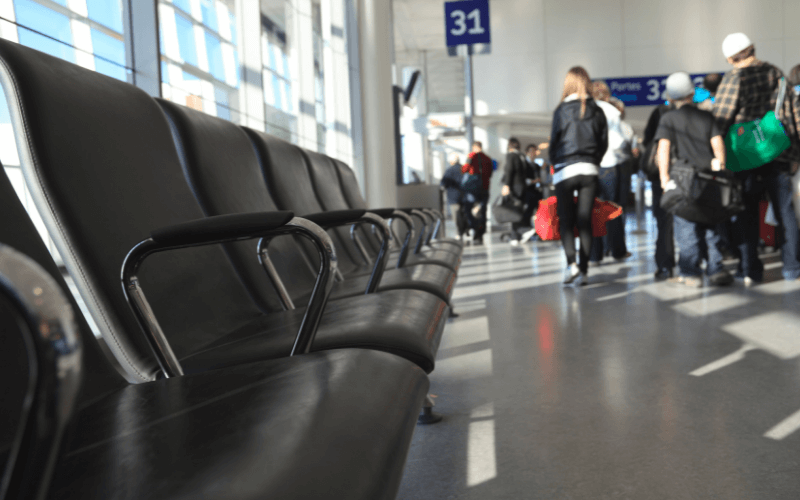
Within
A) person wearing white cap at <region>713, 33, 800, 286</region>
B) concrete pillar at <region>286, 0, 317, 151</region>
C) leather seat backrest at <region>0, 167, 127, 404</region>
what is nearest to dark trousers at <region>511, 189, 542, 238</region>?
concrete pillar at <region>286, 0, 317, 151</region>

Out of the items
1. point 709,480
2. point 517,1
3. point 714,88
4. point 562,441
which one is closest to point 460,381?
point 562,441

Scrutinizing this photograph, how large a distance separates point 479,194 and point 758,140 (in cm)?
537

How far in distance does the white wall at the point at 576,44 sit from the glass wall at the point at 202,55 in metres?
8.90

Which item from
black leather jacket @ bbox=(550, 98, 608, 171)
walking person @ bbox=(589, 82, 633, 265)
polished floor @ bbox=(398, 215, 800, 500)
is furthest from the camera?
walking person @ bbox=(589, 82, 633, 265)

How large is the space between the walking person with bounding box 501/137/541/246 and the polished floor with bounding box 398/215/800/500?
197 inches

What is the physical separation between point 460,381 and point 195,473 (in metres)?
1.78

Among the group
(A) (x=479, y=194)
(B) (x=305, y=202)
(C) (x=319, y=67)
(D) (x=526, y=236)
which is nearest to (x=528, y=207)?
(D) (x=526, y=236)

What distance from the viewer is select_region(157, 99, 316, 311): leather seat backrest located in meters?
1.60

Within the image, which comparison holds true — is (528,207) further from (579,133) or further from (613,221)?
(579,133)

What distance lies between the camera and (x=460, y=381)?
2230 millimetres

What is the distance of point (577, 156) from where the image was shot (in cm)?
441

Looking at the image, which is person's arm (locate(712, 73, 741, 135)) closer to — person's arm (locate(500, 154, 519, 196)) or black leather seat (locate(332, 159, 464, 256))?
black leather seat (locate(332, 159, 464, 256))

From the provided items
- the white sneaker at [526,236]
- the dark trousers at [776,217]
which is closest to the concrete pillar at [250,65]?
the dark trousers at [776,217]

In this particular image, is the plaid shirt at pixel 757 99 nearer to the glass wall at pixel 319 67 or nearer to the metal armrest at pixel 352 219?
the metal armrest at pixel 352 219
